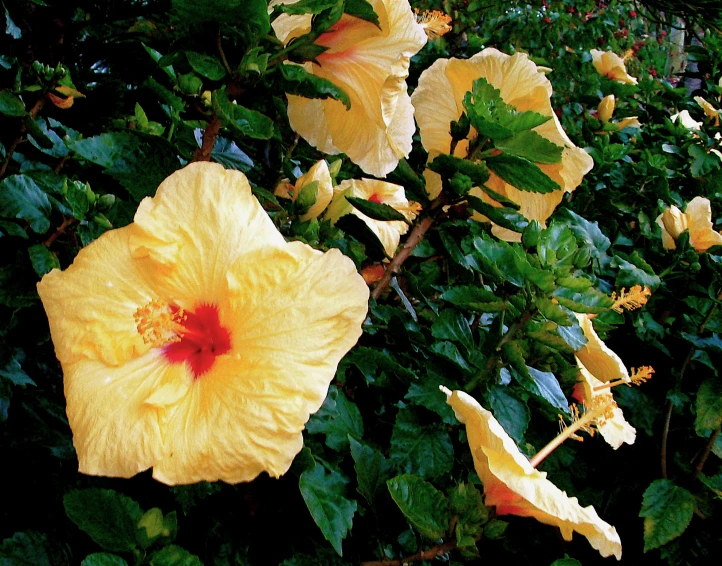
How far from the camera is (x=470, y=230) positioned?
124cm

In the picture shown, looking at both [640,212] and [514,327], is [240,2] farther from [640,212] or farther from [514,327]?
[640,212]

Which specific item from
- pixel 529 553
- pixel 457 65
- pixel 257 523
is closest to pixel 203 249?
pixel 257 523

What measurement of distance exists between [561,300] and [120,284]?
2.27ft

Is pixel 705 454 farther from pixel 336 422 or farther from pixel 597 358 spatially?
pixel 336 422

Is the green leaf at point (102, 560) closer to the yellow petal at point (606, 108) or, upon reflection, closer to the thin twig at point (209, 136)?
the thin twig at point (209, 136)

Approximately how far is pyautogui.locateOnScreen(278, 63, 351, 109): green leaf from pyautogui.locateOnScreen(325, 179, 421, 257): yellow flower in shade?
0.27m

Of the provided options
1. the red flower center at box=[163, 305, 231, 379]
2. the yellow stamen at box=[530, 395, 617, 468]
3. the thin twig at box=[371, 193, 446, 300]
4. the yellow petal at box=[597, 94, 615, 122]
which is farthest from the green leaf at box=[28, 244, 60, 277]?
the yellow petal at box=[597, 94, 615, 122]

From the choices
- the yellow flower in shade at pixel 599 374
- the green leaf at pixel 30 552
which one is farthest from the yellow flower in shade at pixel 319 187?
the green leaf at pixel 30 552

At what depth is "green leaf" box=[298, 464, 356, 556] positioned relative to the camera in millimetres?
851

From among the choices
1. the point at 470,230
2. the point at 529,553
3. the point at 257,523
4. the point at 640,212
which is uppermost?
the point at 470,230

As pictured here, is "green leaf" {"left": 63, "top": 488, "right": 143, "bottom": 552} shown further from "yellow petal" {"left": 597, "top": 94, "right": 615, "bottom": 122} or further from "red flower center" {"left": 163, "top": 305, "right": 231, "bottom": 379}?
"yellow petal" {"left": 597, "top": 94, "right": 615, "bottom": 122}

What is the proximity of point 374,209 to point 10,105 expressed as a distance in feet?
2.27

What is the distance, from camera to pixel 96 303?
83 centimetres

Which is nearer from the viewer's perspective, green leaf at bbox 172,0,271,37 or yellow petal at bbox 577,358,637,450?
green leaf at bbox 172,0,271,37
